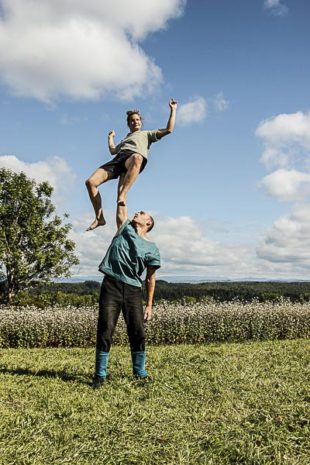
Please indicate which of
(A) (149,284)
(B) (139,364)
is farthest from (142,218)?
(B) (139,364)

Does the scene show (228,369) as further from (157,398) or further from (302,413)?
(302,413)

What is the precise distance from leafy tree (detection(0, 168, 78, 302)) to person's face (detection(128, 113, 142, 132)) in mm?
17600

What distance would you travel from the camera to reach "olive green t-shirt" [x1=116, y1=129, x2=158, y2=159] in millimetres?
6156

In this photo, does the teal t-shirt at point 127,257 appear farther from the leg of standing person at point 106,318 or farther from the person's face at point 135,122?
the person's face at point 135,122

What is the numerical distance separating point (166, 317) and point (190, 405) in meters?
9.42

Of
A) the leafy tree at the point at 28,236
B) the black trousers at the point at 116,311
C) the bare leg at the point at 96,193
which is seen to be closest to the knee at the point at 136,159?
the bare leg at the point at 96,193

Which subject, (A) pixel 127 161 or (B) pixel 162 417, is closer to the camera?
(B) pixel 162 417

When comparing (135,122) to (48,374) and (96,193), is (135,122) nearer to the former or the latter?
(96,193)

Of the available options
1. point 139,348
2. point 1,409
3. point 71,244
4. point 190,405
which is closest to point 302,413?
point 190,405

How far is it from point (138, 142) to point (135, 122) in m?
0.41

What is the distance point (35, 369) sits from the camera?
7.19 meters

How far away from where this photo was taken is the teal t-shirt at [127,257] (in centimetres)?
599

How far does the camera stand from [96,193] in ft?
19.4

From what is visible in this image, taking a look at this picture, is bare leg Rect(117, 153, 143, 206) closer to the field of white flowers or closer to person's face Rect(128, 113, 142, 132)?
person's face Rect(128, 113, 142, 132)
